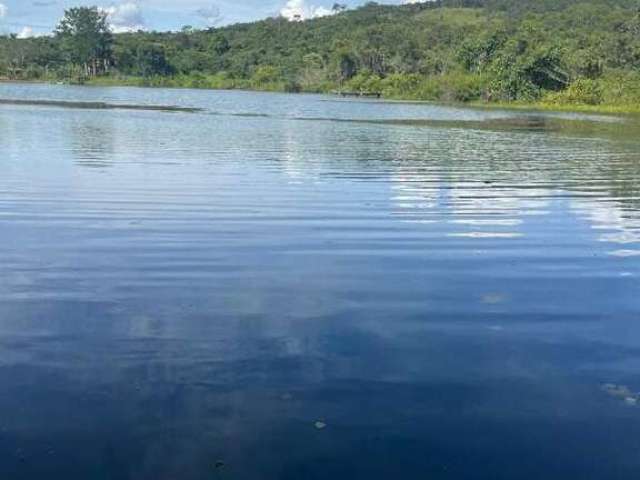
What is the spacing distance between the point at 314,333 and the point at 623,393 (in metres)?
3.12

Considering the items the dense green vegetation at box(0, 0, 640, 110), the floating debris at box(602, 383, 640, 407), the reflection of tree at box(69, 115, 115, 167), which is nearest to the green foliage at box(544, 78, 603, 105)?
the dense green vegetation at box(0, 0, 640, 110)

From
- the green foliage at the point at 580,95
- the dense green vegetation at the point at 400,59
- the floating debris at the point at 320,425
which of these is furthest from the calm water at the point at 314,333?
the dense green vegetation at the point at 400,59

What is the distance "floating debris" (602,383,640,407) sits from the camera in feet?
24.3

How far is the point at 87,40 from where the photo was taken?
18125cm

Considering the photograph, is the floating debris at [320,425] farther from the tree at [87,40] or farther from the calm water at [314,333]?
the tree at [87,40]

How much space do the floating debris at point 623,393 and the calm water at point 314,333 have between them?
0.03m

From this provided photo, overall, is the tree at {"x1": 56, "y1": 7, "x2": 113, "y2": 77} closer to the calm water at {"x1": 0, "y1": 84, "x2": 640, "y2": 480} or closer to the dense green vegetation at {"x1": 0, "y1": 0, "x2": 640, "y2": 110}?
the dense green vegetation at {"x1": 0, "y1": 0, "x2": 640, "y2": 110}

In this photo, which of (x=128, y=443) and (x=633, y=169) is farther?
(x=633, y=169)

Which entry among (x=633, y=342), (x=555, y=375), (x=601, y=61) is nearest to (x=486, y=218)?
(x=633, y=342)

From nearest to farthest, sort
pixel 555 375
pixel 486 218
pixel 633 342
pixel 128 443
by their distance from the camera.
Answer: pixel 128 443 < pixel 555 375 < pixel 633 342 < pixel 486 218

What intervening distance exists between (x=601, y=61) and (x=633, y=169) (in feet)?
272

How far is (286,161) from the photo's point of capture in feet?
88.6

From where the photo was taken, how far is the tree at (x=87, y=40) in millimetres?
180625

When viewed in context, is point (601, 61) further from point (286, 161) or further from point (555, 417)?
point (555, 417)
